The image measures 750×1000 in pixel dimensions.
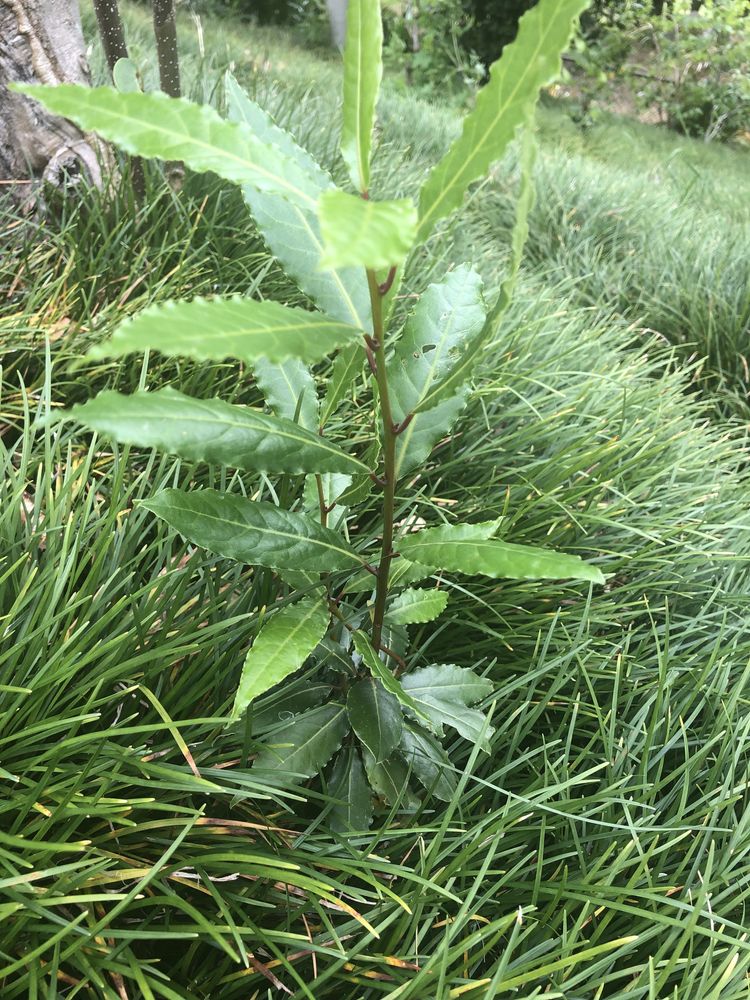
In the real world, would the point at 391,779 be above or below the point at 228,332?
below

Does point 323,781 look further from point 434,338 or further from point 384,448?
point 434,338

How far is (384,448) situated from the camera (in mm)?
826

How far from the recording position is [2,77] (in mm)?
1821

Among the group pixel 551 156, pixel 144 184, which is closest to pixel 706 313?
pixel 144 184

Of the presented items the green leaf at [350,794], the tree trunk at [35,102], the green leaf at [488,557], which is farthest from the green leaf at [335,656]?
the tree trunk at [35,102]

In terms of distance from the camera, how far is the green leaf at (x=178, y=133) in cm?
61

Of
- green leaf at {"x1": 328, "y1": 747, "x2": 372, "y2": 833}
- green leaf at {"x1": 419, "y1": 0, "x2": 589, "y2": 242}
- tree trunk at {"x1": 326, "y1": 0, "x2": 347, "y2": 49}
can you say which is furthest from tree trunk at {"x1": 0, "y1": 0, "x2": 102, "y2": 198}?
tree trunk at {"x1": 326, "y1": 0, "x2": 347, "y2": 49}

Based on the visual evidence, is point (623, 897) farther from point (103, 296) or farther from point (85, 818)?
point (103, 296)

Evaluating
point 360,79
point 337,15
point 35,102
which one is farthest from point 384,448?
point 337,15

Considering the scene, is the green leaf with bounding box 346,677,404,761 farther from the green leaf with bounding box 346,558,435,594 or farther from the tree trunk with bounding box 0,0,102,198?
the tree trunk with bounding box 0,0,102,198

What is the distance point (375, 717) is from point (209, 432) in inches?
19.5

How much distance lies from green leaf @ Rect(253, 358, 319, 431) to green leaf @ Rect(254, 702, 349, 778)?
0.42 meters

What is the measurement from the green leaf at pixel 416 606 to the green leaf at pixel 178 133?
576 millimetres

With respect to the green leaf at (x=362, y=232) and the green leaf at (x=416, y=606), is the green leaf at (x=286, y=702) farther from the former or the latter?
the green leaf at (x=362, y=232)
